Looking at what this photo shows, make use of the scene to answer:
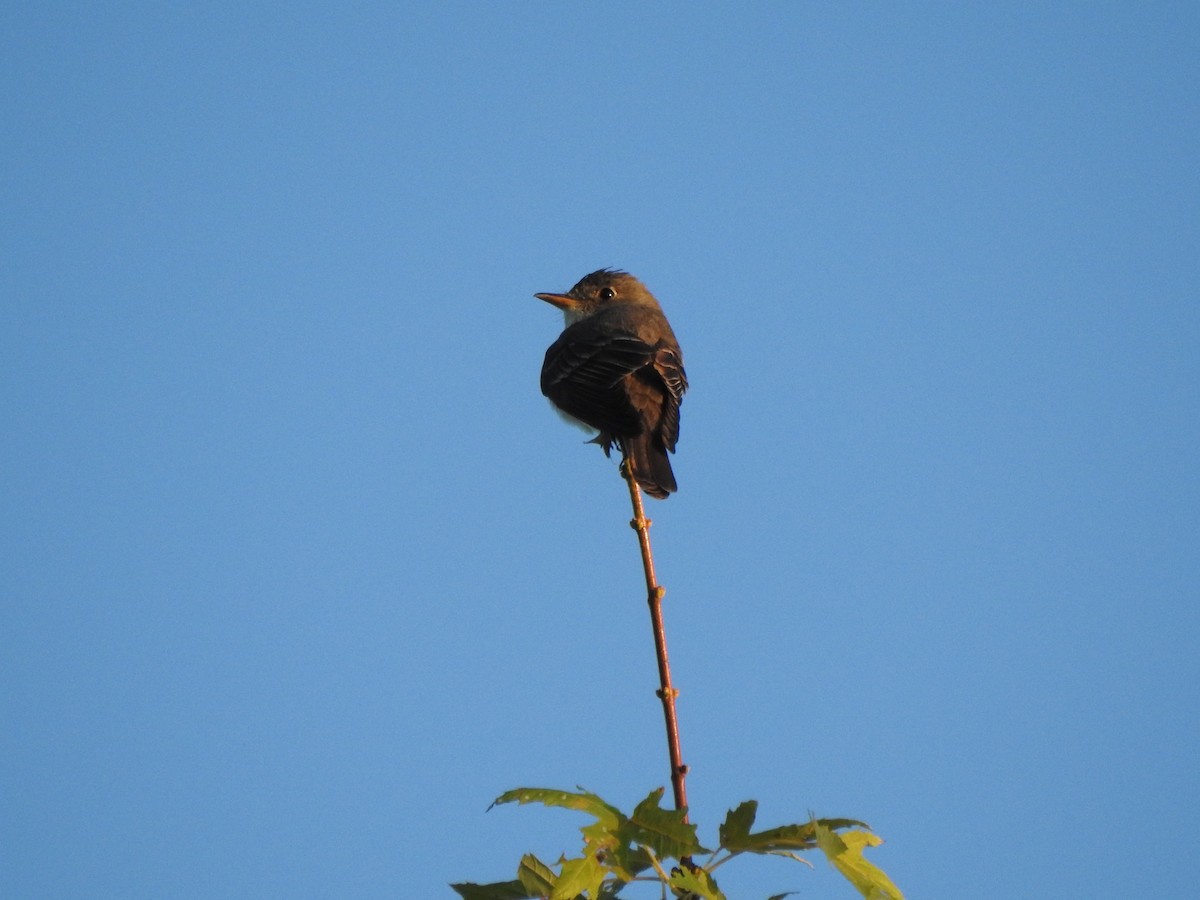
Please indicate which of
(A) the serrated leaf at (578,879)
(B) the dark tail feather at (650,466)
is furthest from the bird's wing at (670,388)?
(A) the serrated leaf at (578,879)

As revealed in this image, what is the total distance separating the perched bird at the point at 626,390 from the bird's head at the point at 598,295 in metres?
1.31

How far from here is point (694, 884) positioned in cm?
299

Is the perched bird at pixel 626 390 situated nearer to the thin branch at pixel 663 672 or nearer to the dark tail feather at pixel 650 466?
the dark tail feather at pixel 650 466

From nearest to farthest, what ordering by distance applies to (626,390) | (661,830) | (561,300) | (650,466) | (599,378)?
(661,830)
(650,466)
(626,390)
(599,378)
(561,300)

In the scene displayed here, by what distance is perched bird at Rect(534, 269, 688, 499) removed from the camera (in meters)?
7.14

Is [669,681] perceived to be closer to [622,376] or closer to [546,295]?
[622,376]

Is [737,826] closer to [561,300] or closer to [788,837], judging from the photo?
[788,837]

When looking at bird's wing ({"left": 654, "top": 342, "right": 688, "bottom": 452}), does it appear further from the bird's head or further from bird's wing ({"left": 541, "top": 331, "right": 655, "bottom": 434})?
the bird's head

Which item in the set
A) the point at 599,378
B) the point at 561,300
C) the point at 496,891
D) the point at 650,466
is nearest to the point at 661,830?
the point at 496,891

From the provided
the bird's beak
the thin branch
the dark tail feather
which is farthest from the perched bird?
the thin branch

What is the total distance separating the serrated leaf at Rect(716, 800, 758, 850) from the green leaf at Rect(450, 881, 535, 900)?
50cm

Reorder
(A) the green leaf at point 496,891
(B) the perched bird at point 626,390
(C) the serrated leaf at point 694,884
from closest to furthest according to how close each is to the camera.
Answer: (C) the serrated leaf at point 694,884 < (A) the green leaf at point 496,891 < (B) the perched bird at point 626,390

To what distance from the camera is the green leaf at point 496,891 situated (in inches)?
125

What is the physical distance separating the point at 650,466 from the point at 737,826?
3919 mm
